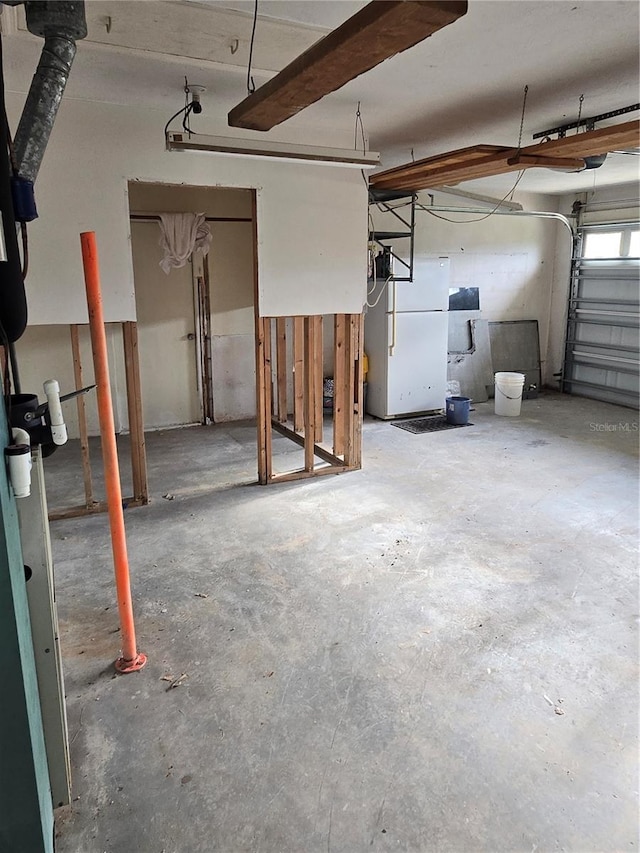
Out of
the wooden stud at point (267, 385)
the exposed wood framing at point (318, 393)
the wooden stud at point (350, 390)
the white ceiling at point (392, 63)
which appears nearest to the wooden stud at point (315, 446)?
the exposed wood framing at point (318, 393)

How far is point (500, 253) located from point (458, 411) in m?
2.77

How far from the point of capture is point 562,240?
26.7 ft

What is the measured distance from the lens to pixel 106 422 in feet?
6.93

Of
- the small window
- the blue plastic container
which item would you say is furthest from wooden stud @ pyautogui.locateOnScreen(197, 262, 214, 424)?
the small window

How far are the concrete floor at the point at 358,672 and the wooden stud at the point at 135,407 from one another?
189 mm

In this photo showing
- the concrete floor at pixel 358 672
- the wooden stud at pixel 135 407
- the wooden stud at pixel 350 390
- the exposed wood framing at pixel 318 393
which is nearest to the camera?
the concrete floor at pixel 358 672

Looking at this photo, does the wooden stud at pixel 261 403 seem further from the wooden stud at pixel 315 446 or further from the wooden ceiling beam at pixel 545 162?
the wooden ceiling beam at pixel 545 162

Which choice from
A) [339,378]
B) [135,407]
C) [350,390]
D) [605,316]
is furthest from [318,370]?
[605,316]

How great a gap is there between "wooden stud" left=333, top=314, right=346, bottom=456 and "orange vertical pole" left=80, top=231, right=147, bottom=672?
8.80ft

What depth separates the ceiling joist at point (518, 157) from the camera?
335 centimetres

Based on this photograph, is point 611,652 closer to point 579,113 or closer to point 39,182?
point 579,113

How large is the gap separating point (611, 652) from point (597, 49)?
2874 millimetres

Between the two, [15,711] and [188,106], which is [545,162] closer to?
[188,106]

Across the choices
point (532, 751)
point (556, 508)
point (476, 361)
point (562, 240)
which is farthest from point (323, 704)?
point (562, 240)
